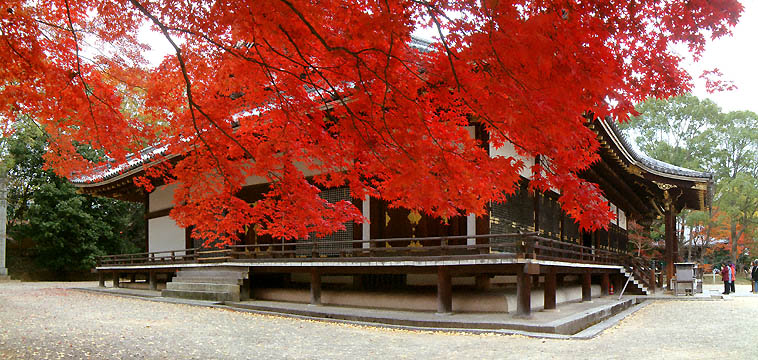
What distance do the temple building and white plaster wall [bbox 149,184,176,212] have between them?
1.6 inches

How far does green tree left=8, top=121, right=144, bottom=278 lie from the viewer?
1312 inches

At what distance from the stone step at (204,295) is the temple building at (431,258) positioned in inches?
1.1

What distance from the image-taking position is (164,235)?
22.6 meters

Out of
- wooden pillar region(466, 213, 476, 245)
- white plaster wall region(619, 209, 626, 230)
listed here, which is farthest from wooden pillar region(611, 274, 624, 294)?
wooden pillar region(466, 213, 476, 245)

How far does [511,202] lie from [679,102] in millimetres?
34386

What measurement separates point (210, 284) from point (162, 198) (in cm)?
752

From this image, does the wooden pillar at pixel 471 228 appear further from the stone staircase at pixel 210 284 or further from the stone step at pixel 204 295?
the stone step at pixel 204 295

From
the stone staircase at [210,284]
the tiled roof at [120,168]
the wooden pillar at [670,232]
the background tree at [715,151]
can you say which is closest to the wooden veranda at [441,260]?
the stone staircase at [210,284]

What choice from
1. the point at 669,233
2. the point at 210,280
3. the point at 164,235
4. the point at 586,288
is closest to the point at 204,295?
the point at 210,280

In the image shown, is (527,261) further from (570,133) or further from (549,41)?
(549,41)

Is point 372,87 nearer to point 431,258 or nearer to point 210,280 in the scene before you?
point 431,258

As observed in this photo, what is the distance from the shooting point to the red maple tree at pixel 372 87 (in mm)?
5723

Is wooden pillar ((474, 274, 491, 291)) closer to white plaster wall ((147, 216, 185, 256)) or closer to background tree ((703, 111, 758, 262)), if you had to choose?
white plaster wall ((147, 216, 185, 256))

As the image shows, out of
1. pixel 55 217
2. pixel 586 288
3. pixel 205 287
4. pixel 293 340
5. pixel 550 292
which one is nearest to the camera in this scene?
pixel 293 340
